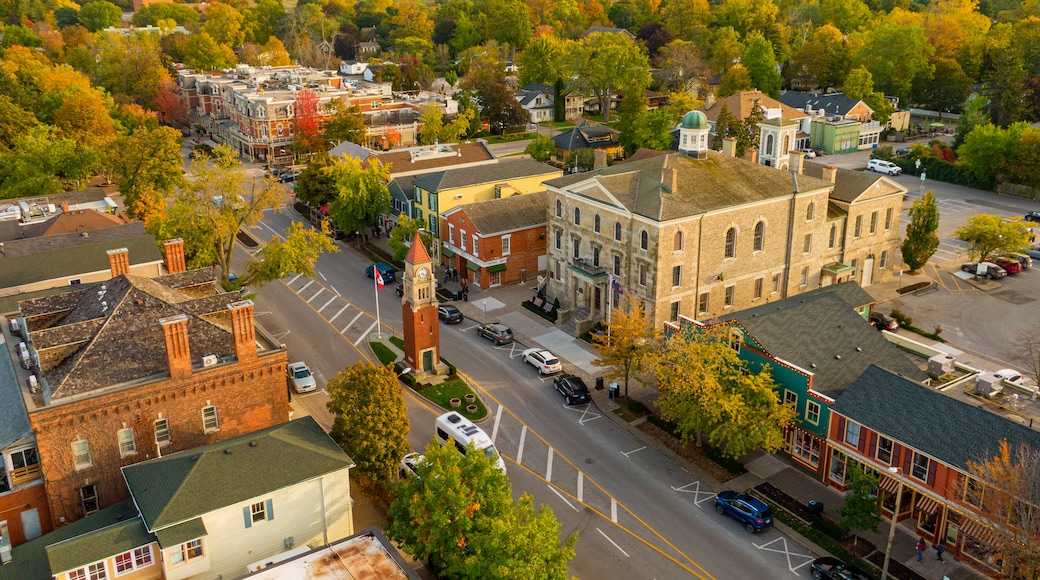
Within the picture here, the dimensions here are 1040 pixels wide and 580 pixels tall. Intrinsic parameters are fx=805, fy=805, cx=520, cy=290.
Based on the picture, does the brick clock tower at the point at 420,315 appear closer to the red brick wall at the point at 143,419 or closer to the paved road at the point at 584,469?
the paved road at the point at 584,469

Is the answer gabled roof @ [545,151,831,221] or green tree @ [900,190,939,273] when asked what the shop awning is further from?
green tree @ [900,190,939,273]

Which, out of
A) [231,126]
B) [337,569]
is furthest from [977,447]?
[231,126]

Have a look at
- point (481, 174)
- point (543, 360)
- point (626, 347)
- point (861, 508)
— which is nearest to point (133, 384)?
point (543, 360)

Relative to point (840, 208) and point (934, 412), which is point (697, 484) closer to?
point (934, 412)

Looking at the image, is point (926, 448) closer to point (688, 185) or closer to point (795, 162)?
point (688, 185)

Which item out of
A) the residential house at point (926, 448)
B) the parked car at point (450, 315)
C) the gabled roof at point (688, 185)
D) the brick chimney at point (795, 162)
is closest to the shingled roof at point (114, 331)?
the parked car at point (450, 315)

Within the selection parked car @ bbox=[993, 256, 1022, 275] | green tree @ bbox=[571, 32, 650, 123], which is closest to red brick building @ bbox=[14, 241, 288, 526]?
parked car @ bbox=[993, 256, 1022, 275]
